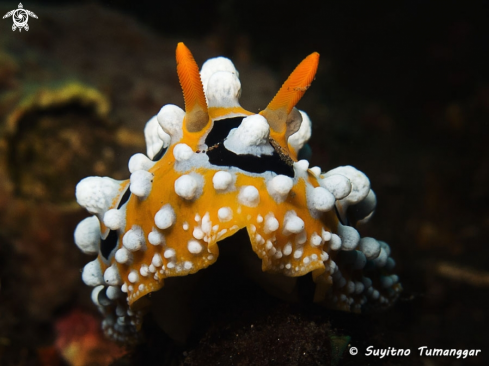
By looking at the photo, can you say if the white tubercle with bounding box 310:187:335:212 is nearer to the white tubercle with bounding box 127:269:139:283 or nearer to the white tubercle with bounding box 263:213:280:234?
the white tubercle with bounding box 263:213:280:234

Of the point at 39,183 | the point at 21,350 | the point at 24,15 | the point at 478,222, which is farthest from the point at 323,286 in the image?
the point at 24,15

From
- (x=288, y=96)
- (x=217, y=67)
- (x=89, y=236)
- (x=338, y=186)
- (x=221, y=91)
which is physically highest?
(x=217, y=67)

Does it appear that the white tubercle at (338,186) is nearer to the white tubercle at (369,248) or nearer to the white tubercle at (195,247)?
the white tubercle at (369,248)

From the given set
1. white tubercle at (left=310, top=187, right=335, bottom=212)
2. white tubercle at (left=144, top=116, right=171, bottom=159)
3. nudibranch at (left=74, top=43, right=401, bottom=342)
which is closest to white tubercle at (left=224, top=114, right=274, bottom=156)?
nudibranch at (left=74, top=43, right=401, bottom=342)

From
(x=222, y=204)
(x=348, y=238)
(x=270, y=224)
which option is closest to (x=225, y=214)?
(x=222, y=204)

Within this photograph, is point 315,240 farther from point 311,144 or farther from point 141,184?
point 311,144

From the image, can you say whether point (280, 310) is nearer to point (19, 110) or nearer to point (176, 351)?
point (176, 351)
